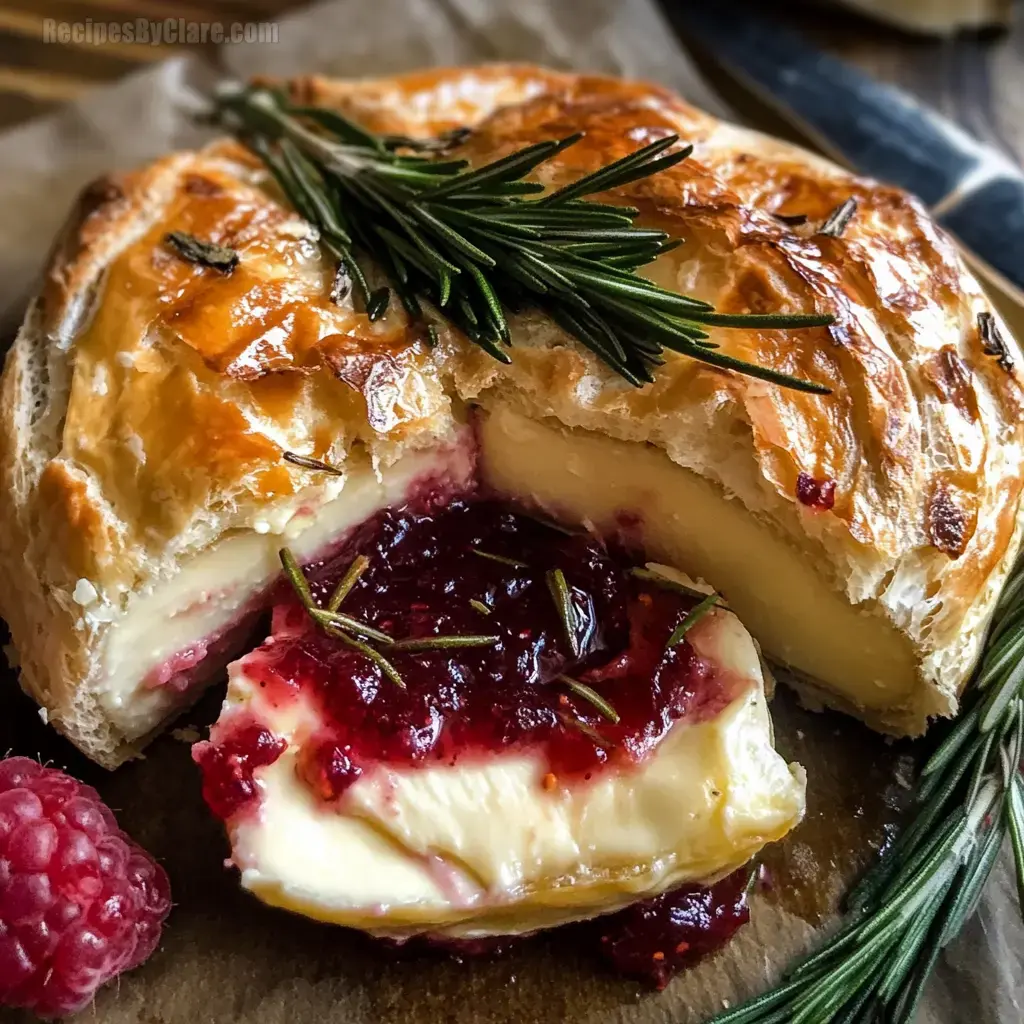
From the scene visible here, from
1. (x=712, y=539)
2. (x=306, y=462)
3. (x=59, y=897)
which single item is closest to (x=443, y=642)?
(x=306, y=462)

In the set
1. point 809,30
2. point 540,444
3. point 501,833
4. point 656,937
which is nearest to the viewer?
point 501,833

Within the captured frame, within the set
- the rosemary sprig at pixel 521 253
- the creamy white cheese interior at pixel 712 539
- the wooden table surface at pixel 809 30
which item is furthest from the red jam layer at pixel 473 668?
the wooden table surface at pixel 809 30

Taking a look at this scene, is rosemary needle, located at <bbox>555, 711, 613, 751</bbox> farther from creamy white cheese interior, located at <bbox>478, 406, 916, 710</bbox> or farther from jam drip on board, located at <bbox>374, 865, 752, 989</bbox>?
creamy white cheese interior, located at <bbox>478, 406, 916, 710</bbox>

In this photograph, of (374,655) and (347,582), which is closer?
(374,655)

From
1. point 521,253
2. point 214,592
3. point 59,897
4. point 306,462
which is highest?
point 521,253

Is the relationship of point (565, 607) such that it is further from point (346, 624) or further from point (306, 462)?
point (306, 462)

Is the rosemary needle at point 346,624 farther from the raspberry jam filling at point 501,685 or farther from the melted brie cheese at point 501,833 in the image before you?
the melted brie cheese at point 501,833

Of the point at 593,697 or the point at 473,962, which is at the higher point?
the point at 593,697

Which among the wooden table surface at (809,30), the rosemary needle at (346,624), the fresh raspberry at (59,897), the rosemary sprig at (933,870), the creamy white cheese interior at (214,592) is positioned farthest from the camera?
the wooden table surface at (809,30)
